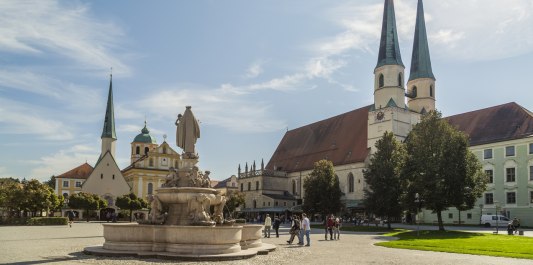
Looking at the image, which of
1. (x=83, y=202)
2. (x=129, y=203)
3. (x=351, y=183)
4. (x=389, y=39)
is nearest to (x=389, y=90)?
(x=389, y=39)

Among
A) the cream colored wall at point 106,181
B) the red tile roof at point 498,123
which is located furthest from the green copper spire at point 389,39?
the cream colored wall at point 106,181

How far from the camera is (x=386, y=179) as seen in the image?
43719 mm

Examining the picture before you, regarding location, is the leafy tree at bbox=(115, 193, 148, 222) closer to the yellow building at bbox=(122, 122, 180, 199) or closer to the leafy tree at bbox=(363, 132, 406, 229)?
the yellow building at bbox=(122, 122, 180, 199)

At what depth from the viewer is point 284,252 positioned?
19297 mm

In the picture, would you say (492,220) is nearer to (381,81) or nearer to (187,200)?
(381,81)

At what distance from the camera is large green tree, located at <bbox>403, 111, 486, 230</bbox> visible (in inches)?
1460

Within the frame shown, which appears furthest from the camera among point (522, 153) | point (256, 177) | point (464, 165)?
point (256, 177)

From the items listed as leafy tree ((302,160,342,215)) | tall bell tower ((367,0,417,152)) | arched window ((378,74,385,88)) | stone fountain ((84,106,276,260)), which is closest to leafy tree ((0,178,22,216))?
leafy tree ((302,160,342,215))

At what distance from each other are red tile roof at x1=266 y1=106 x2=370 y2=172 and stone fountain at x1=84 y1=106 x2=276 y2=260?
50854mm

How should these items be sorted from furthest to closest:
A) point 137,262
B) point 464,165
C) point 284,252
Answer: point 464,165 < point 284,252 < point 137,262

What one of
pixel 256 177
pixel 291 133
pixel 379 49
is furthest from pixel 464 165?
pixel 291 133

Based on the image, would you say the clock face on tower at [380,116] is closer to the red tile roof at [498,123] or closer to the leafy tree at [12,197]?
the red tile roof at [498,123]

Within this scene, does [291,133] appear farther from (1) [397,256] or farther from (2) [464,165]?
(1) [397,256]

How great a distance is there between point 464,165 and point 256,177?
4806 cm
